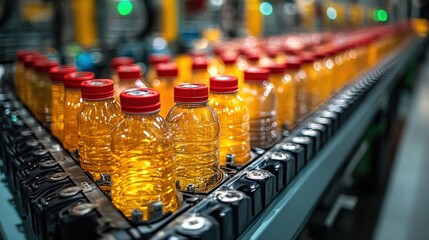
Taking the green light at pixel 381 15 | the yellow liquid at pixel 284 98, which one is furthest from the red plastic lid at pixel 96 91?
the green light at pixel 381 15

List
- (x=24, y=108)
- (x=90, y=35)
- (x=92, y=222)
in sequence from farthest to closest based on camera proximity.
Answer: (x=90, y=35) → (x=24, y=108) → (x=92, y=222)

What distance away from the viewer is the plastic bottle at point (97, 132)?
2.72 ft

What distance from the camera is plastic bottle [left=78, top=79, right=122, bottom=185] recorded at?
83cm

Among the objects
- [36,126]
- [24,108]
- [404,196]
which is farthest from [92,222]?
[404,196]

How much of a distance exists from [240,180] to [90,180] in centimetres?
29

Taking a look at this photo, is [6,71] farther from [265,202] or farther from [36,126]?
[265,202]

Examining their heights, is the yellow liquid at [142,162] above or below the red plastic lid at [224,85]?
below

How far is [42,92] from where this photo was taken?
123 centimetres

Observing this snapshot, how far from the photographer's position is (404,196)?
320 centimetres

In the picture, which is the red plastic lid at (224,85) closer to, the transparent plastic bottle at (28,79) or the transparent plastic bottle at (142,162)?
the transparent plastic bottle at (142,162)

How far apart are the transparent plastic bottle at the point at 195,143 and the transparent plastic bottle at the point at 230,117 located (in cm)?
8

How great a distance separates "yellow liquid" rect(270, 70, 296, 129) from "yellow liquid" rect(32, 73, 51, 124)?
27.0 inches

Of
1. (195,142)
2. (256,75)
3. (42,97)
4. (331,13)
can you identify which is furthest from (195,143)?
(331,13)

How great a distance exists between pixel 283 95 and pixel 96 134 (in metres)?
0.66
